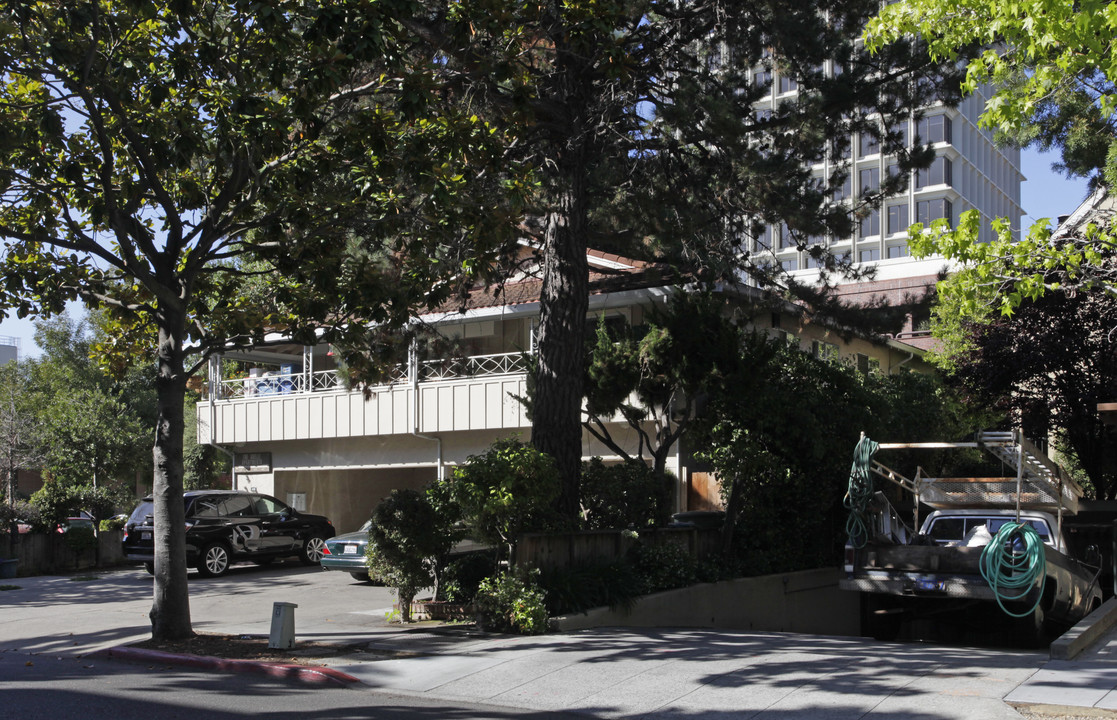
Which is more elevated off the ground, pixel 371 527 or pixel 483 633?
pixel 371 527

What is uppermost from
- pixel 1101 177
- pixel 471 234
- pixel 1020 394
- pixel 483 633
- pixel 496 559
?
pixel 1101 177

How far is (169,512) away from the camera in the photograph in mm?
10984

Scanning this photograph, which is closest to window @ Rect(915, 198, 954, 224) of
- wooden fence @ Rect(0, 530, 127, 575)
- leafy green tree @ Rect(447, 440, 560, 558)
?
wooden fence @ Rect(0, 530, 127, 575)

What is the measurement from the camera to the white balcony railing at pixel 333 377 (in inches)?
877

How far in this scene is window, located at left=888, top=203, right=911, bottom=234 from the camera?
2904 inches

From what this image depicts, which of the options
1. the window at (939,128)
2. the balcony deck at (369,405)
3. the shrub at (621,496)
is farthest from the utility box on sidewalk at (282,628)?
the window at (939,128)

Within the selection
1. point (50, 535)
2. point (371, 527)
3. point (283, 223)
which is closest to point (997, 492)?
point (371, 527)

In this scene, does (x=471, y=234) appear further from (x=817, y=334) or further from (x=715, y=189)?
(x=817, y=334)

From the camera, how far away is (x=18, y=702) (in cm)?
801

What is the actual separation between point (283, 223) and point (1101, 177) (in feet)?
37.2

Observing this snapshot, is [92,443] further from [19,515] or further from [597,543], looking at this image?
[597,543]

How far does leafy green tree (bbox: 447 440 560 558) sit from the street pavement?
1.28 metres

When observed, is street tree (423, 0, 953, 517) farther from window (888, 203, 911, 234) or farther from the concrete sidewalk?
window (888, 203, 911, 234)

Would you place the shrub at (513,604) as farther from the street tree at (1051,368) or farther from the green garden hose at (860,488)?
the street tree at (1051,368)
